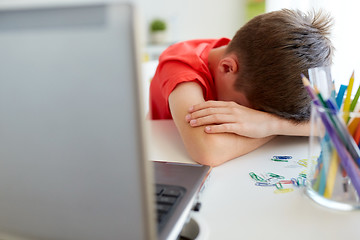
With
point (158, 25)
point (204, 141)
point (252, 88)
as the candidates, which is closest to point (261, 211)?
point (204, 141)

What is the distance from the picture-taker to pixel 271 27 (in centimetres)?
64

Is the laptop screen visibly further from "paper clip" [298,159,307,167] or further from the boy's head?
the boy's head

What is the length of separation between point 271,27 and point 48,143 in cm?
55

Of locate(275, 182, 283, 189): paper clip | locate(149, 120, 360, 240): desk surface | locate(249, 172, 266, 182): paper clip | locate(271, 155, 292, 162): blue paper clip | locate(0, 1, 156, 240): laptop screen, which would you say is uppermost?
locate(0, 1, 156, 240): laptop screen

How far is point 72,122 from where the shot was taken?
7.6 inches

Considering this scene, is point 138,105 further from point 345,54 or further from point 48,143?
point 345,54

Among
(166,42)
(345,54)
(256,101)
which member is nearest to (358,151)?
(256,101)

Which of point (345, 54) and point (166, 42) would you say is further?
point (166, 42)

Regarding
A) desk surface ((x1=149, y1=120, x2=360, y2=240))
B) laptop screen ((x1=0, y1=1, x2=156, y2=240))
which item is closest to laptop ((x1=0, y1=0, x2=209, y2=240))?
laptop screen ((x1=0, y1=1, x2=156, y2=240))

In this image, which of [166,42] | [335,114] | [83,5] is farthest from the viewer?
[166,42]

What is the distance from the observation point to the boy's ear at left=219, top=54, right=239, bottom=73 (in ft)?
2.28

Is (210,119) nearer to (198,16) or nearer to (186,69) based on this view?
(186,69)

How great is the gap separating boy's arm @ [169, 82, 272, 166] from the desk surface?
2cm

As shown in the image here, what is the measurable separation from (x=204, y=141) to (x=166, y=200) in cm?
22
